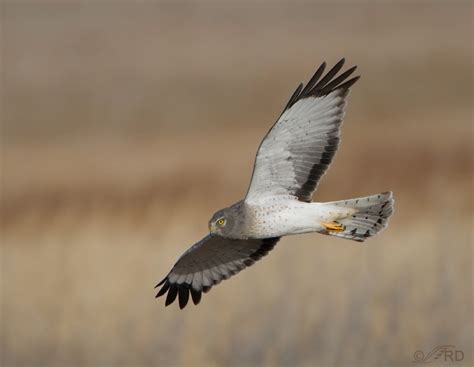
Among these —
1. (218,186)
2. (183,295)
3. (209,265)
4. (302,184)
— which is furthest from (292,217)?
(218,186)

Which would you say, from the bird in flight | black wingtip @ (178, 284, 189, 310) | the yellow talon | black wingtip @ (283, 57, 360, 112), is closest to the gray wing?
black wingtip @ (178, 284, 189, 310)

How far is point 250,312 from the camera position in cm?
1270

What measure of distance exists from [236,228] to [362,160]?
7898mm

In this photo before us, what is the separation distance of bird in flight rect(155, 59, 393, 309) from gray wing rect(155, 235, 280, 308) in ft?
3.37

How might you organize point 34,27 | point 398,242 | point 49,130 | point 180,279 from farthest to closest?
point 34,27 < point 49,130 < point 398,242 < point 180,279

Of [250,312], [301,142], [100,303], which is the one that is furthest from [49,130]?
[301,142]

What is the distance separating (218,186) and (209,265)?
6.11 m

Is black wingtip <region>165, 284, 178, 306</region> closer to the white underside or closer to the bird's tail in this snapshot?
the white underside

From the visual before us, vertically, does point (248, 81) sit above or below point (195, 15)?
below

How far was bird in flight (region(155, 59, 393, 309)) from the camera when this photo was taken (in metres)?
8.34

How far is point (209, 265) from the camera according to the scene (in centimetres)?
973

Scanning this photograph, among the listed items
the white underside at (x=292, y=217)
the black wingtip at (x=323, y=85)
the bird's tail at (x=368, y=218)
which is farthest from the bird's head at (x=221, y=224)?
the black wingtip at (x=323, y=85)

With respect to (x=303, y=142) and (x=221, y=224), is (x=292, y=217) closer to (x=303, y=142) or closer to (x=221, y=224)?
(x=221, y=224)

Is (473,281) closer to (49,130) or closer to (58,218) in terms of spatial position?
(58,218)
